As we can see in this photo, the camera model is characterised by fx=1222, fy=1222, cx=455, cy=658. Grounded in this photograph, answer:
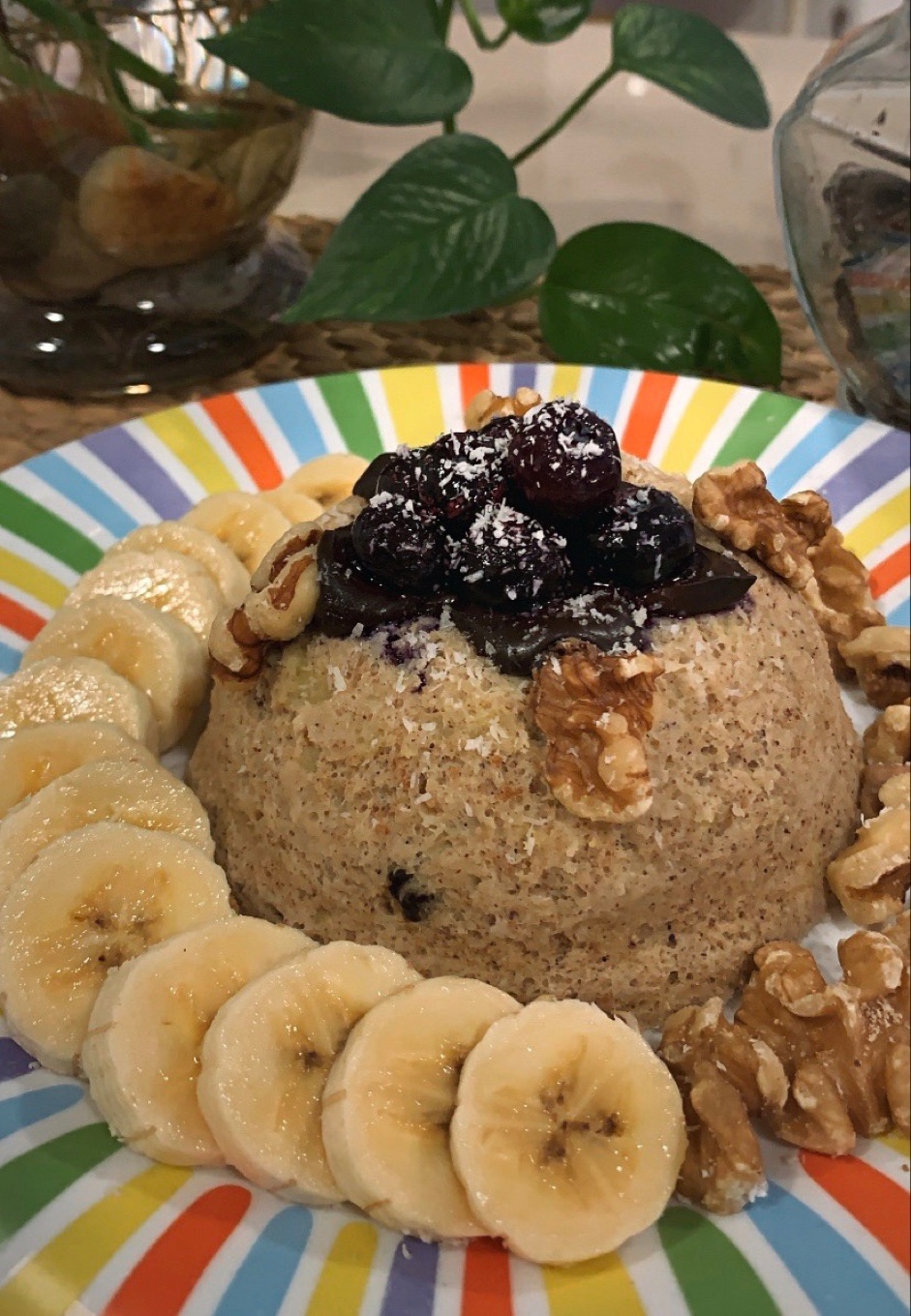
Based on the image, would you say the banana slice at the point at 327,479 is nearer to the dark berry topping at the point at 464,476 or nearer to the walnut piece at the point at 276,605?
the walnut piece at the point at 276,605

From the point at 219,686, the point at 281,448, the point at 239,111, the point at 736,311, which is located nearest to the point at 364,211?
the point at 239,111

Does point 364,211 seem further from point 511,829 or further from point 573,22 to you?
point 511,829

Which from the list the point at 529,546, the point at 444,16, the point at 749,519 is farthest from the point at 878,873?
the point at 444,16

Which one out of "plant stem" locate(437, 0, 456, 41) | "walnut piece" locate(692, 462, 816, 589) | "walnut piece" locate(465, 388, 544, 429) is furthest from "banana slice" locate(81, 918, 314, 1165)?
"plant stem" locate(437, 0, 456, 41)

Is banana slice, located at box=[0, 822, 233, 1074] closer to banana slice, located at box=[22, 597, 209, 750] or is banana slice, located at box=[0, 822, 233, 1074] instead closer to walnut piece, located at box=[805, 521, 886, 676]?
banana slice, located at box=[22, 597, 209, 750]

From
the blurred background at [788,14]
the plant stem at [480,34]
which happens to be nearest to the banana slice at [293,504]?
the plant stem at [480,34]

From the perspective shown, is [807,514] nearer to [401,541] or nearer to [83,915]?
[401,541]
